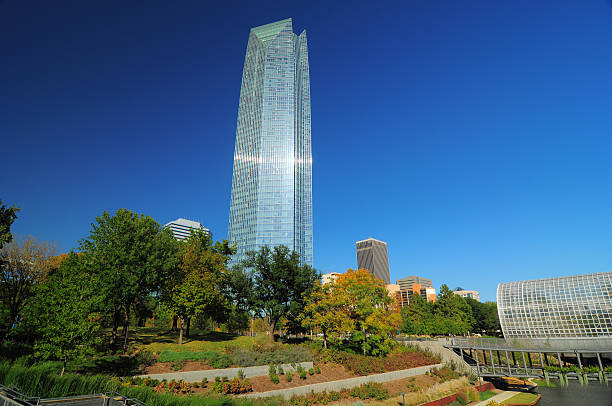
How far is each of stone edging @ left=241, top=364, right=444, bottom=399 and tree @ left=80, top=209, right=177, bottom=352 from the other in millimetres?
13714

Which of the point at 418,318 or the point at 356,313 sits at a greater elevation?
the point at 356,313

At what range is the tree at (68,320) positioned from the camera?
18.7m

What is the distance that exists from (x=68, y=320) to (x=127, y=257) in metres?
10.3

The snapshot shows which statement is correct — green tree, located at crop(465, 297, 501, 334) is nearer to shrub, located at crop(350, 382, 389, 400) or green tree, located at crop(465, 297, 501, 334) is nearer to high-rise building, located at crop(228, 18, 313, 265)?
high-rise building, located at crop(228, 18, 313, 265)

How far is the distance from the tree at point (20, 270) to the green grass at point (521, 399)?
55.9 metres

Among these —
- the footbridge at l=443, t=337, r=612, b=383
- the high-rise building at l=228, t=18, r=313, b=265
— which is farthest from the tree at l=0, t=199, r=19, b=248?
the high-rise building at l=228, t=18, r=313, b=265

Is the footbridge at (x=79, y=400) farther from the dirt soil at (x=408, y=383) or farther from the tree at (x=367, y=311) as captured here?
the tree at (x=367, y=311)

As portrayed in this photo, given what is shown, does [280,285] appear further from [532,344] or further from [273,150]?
[273,150]

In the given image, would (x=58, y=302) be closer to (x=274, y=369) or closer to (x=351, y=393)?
(x=274, y=369)

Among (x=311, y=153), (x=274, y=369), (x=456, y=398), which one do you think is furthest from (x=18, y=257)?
(x=311, y=153)

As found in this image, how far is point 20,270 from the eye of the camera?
39.2 m

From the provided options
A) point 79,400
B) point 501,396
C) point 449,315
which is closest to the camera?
point 79,400

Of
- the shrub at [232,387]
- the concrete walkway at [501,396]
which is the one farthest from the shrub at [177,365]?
the concrete walkway at [501,396]

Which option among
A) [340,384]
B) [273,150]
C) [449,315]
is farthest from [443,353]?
[273,150]
